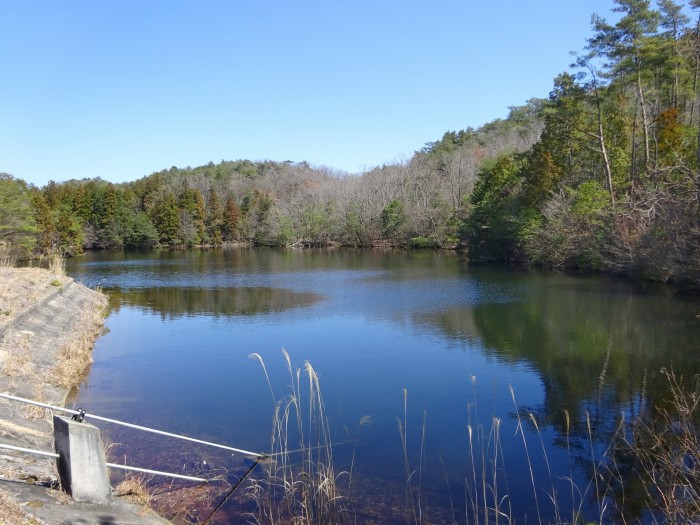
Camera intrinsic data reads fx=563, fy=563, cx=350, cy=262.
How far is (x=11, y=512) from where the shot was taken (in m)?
4.71

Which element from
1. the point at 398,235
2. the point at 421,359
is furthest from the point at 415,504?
the point at 398,235

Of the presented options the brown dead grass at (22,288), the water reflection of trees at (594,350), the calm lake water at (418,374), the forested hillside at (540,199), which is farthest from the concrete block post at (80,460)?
the forested hillside at (540,199)

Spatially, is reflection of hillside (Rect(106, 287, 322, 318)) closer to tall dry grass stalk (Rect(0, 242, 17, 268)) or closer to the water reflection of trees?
tall dry grass stalk (Rect(0, 242, 17, 268))

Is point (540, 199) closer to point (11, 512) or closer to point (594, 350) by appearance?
point (594, 350)

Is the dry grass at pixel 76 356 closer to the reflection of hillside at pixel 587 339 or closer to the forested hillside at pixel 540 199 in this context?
the reflection of hillside at pixel 587 339

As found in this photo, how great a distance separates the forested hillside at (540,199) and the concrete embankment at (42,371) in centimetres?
1487

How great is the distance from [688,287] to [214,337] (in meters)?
→ 20.3

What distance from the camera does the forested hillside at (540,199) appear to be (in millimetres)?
27969

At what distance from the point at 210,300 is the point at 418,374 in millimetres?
15001

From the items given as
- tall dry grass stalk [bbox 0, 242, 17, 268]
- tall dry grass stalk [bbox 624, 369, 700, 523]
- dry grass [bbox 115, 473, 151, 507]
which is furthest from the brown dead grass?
tall dry grass stalk [bbox 624, 369, 700, 523]

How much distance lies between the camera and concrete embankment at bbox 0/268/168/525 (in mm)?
5492

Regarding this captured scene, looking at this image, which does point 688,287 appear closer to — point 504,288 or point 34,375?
point 504,288

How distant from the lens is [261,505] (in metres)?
7.11

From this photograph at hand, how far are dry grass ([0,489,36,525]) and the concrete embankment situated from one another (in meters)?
0.03
